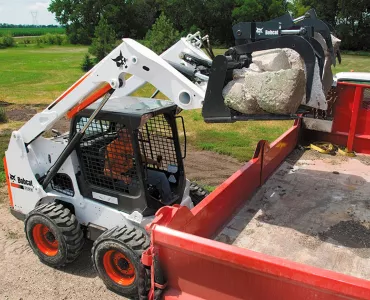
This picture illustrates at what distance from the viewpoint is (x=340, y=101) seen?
6.04 metres

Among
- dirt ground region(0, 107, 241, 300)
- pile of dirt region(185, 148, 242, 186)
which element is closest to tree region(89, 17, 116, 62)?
pile of dirt region(185, 148, 242, 186)

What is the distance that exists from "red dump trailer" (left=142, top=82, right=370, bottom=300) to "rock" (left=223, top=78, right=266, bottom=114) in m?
0.92

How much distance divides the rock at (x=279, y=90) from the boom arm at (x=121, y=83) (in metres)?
0.48

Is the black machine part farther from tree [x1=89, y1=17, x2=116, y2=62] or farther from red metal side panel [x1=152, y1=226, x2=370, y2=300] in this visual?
tree [x1=89, y1=17, x2=116, y2=62]

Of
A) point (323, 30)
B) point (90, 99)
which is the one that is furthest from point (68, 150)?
point (323, 30)

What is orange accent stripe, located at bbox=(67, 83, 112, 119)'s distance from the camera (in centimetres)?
393

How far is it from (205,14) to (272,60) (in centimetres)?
4894

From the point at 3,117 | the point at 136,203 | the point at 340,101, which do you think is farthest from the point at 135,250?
the point at 3,117

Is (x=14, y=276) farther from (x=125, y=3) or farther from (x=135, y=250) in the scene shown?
(x=125, y=3)

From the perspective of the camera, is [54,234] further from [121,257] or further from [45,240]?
[121,257]

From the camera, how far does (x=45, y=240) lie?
185 inches

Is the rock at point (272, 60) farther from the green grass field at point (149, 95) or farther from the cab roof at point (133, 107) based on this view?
the green grass field at point (149, 95)

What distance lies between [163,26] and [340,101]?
67.5ft

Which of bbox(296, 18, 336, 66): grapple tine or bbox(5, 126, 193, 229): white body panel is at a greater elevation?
bbox(296, 18, 336, 66): grapple tine
